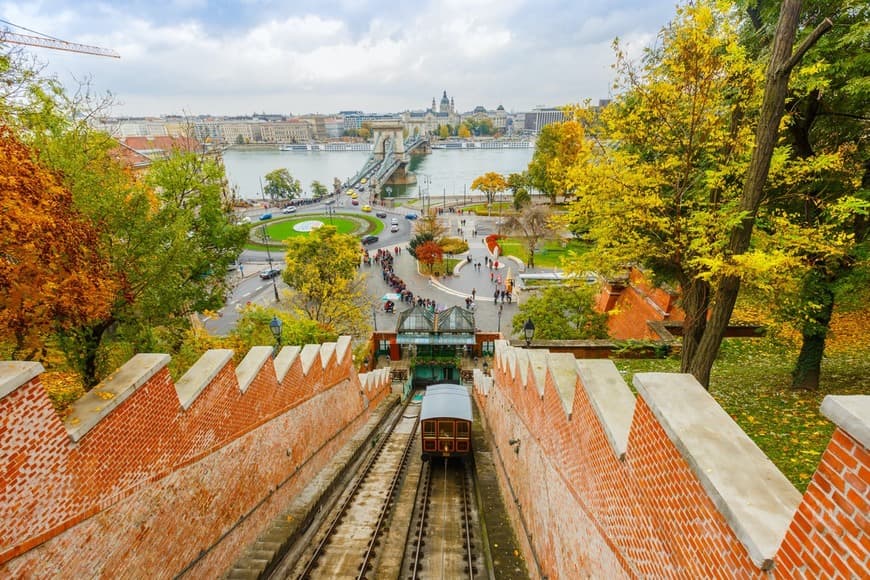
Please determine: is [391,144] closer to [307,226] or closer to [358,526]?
[307,226]

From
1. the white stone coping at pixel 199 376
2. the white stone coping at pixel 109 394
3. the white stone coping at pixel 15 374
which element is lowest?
the white stone coping at pixel 199 376

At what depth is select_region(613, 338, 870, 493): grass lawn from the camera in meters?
5.81

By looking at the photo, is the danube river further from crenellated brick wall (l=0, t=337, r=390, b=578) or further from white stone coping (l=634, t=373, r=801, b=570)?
white stone coping (l=634, t=373, r=801, b=570)

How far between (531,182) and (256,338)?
163 feet

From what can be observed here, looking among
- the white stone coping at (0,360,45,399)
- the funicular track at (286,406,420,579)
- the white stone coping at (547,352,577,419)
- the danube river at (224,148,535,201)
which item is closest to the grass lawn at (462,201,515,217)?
the danube river at (224,148,535,201)

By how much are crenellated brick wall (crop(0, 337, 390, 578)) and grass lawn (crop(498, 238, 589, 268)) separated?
30.6 metres

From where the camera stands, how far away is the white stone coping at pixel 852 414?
1713 mm

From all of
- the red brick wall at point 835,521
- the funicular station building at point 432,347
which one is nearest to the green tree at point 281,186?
the funicular station building at point 432,347

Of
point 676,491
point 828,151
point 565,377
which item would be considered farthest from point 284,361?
point 828,151

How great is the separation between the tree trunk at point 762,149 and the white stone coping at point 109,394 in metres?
7.87

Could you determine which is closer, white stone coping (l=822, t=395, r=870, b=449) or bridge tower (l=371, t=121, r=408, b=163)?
white stone coping (l=822, t=395, r=870, b=449)

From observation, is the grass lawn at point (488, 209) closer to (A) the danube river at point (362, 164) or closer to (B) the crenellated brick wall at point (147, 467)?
(A) the danube river at point (362, 164)

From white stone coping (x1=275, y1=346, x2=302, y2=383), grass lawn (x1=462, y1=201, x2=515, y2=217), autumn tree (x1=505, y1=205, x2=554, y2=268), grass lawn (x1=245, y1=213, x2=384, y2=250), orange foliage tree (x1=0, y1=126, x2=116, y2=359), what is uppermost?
orange foliage tree (x1=0, y1=126, x2=116, y2=359)

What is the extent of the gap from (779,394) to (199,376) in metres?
11.0
